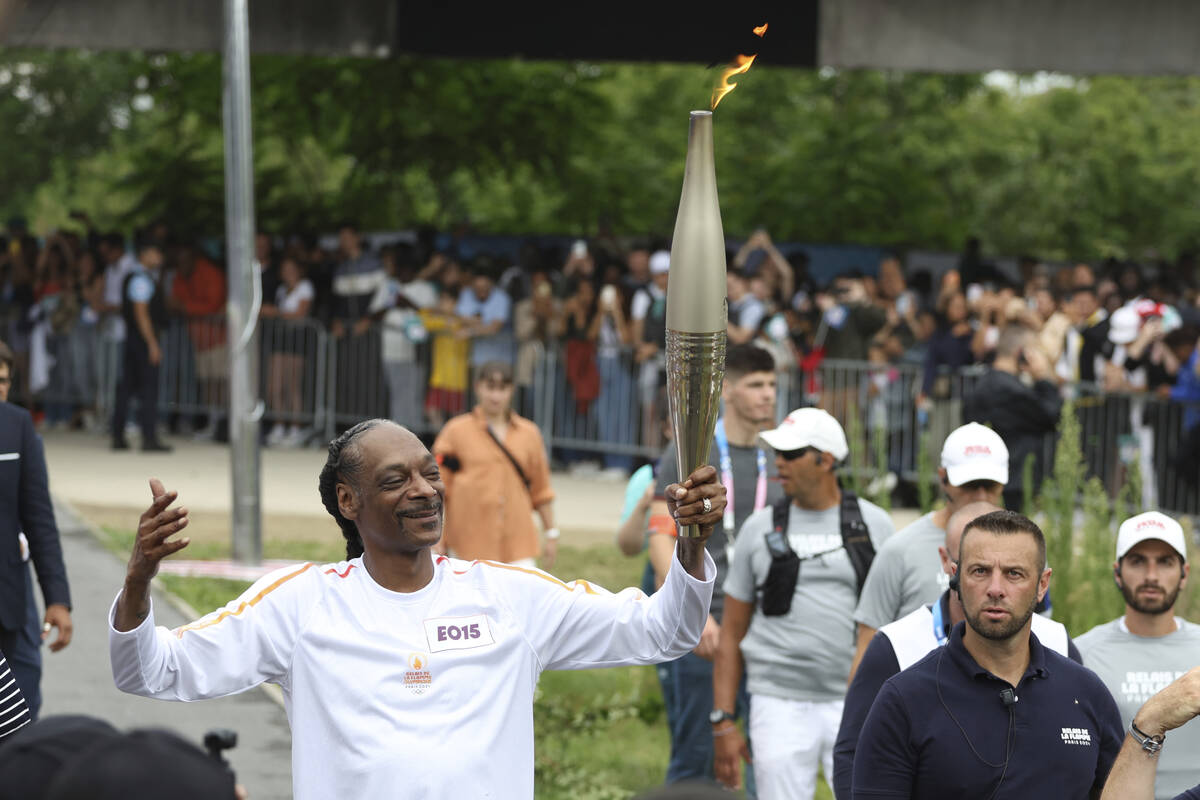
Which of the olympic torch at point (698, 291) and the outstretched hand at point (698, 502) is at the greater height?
the olympic torch at point (698, 291)

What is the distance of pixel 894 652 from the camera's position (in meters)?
5.24

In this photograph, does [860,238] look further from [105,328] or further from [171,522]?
[171,522]

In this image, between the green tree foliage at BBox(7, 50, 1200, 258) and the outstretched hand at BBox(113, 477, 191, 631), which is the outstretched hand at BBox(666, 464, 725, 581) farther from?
the green tree foliage at BBox(7, 50, 1200, 258)

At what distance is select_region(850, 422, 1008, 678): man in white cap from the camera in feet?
20.1

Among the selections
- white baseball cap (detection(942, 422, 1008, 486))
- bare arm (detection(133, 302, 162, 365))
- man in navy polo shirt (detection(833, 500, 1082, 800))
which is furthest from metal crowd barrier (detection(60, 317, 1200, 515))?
man in navy polo shirt (detection(833, 500, 1082, 800))

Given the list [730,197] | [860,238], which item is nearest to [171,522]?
[860,238]

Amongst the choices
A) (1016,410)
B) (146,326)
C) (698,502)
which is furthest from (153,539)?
(146,326)

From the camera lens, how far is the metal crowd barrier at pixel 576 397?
14297 mm

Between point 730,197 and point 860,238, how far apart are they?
3.00m

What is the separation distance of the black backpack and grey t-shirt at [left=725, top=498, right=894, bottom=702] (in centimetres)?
2

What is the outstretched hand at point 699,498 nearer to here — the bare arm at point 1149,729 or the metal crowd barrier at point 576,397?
the bare arm at point 1149,729

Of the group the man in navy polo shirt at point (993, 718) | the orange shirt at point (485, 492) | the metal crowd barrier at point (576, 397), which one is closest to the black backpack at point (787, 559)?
the man in navy polo shirt at point (993, 718)

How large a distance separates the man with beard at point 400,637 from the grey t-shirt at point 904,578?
204 centimetres

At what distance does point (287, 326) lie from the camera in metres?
19.1
